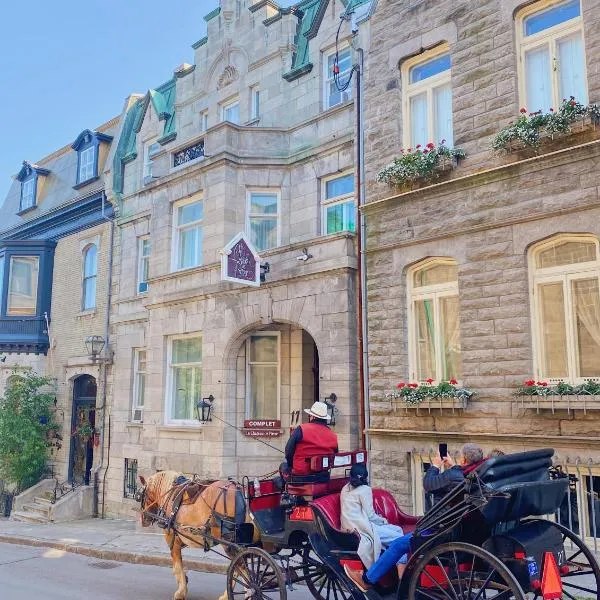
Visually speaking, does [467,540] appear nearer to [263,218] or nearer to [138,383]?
[263,218]

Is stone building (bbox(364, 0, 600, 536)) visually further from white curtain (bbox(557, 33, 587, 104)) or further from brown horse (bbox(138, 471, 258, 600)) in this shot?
brown horse (bbox(138, 471, 258, 600))

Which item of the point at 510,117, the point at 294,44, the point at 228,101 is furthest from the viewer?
→ the point at 228,101

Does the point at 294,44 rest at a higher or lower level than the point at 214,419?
higher

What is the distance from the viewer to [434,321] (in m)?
10.8

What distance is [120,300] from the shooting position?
18.8 m

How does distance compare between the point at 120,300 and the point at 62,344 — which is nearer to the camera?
the point at 120,300

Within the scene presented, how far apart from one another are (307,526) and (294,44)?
12673mm

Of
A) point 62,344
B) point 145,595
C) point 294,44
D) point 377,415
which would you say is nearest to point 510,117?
point 377,415

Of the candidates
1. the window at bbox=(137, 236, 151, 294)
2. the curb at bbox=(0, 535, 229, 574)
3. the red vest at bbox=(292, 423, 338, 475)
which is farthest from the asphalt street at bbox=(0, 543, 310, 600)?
the window at bbox=(137, 236, 151, 294)

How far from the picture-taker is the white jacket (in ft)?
20.0

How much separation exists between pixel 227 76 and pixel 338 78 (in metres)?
4.20

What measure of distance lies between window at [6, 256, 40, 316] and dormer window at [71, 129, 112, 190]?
128 inches

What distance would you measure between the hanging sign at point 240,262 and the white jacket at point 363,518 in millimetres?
6696

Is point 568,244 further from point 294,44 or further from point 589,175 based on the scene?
point 294,44
